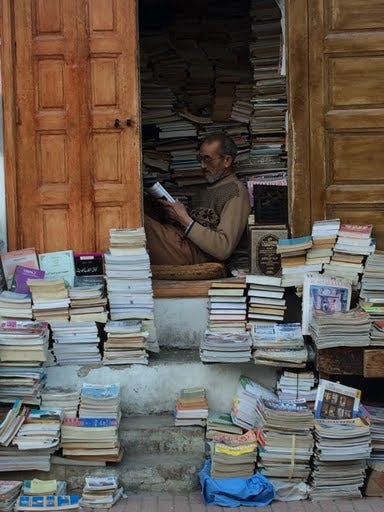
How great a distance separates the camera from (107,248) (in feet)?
22.8

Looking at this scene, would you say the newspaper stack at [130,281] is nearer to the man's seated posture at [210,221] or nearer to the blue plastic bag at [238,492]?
the man's seated posture at [210,221]

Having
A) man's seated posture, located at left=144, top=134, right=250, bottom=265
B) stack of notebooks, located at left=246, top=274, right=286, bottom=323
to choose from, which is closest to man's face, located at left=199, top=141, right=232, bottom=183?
man's seated posture, located at left=144, top=134, right=250, bottom=265

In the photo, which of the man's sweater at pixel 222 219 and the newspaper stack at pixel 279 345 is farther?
the man's sweater at pixel 222 219

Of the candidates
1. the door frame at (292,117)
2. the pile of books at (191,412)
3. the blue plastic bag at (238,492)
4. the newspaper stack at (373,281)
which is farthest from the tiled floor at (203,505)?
the door frame at (292,117)

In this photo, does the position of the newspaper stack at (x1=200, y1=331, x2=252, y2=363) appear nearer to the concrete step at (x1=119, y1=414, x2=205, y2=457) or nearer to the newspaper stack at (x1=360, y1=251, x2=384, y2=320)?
the concrete step at (x1=119, y1=414, x2=205, y2=457)

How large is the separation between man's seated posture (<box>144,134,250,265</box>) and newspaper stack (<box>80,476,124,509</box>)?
2.17 meters

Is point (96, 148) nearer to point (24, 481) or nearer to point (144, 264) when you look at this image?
point (144, 264)

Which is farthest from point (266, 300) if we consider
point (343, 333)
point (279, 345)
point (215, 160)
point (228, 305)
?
point (215, 160)

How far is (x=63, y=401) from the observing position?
6.23 metres

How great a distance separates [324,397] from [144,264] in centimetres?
155

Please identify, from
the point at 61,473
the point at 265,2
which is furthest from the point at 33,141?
the point at 265,2

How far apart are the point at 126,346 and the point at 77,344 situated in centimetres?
34

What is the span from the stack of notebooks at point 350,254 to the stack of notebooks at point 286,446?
1.26 meters

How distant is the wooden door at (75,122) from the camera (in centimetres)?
688
